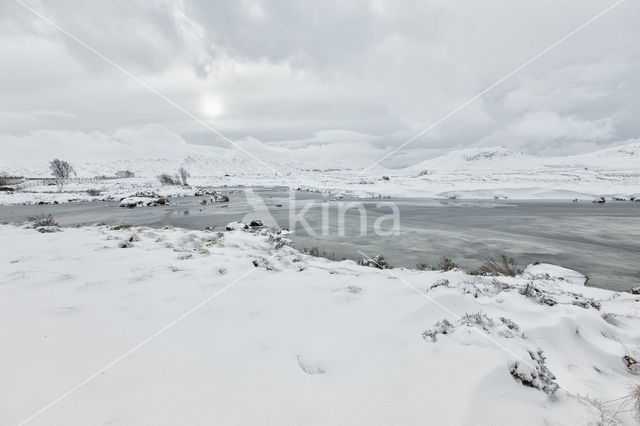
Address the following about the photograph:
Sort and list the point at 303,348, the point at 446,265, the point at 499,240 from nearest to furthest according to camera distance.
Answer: the point at 303,348, the point at 446,265, the point at 499,240

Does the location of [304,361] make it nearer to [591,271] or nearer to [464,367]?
[464,367]

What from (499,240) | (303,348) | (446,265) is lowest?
(499,240)

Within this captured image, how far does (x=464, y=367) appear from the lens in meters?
2.52

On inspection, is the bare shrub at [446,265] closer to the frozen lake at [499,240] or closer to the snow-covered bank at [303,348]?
Answer: the frozen lake at [499,240]

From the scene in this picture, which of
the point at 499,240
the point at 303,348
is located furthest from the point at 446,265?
the point at 499,240

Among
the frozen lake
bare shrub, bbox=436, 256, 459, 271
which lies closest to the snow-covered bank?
bare shrub, bbox=436, 256, 459, 271

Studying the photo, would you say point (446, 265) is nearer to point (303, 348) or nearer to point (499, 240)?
point (303, 348)

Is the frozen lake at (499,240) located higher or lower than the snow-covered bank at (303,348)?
lower

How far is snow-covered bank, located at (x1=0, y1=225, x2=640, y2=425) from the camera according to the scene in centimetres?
213

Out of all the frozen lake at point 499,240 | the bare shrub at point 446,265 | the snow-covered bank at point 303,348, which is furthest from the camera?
the frozen lake at point 499,240

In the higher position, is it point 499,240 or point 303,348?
point 303,348

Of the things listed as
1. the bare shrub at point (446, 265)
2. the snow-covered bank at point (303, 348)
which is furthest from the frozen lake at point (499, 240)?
the snow-covered bank at point (303, 348)

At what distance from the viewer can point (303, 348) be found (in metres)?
3.06

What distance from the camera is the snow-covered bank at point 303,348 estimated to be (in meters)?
2.13
